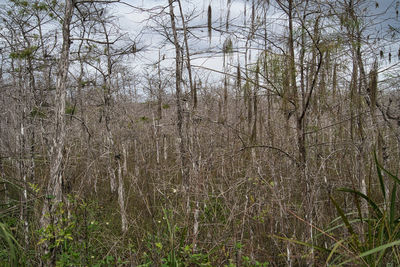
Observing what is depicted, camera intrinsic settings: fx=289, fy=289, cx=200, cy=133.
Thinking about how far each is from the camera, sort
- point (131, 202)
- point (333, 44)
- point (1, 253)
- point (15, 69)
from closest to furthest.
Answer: point (333, 44)
point (1, 253)
point (15, 69)
point (131, 202)

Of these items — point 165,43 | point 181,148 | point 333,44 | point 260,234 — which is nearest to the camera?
point 333,44

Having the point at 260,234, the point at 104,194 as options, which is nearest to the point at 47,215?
the point at 260,234

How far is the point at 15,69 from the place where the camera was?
6199 millimetres

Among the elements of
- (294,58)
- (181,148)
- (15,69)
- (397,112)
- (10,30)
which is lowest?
(181,148)

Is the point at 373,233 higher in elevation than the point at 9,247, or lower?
higher

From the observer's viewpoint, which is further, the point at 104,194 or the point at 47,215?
the point at 104,194

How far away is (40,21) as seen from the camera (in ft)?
20.9

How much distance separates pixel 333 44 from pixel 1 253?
16.2 ft

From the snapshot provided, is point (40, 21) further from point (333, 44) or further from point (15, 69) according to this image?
point (333, 44)

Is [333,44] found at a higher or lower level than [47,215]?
higher

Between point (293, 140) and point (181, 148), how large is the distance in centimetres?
203

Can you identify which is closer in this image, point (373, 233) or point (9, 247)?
point (373, 233)

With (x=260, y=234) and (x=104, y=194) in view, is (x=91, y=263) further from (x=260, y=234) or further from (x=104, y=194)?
(x=104, y=194)

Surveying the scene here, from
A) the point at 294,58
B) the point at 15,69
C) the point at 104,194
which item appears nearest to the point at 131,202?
the point at 104,194
